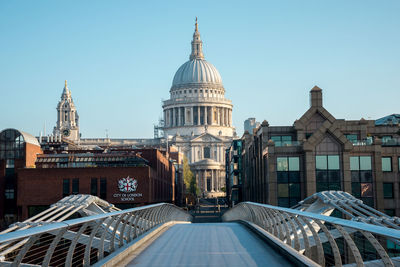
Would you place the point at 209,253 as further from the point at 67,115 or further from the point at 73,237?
the point at 67,115

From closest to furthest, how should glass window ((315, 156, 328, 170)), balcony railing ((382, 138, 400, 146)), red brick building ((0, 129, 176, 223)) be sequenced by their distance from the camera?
glass window ((315, 156, 328, 170)) → balcony railing ((382, 138, 400, 146)) → red brick building ((0, 129, 176, 223))

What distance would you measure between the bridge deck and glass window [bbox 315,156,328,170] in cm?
2619

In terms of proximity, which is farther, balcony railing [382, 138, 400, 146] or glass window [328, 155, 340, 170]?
balcony railing [382, 138, 400, 146]

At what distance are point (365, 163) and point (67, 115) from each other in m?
126

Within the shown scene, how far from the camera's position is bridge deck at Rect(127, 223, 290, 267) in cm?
1298

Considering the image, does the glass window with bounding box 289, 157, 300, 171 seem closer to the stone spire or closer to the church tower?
the church tower

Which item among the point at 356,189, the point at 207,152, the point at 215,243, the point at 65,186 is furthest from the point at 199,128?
the point at 215,243

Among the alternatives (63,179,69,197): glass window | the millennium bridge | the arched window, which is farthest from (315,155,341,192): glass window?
the arched window

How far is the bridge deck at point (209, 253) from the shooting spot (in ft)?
42.6

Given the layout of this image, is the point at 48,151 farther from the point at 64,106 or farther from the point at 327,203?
the point at 64,106

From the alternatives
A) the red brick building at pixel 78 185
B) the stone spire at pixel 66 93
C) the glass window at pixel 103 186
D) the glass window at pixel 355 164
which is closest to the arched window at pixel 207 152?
the stone spire at pixel 66 93

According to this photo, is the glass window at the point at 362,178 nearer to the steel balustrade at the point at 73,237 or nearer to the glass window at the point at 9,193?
the steel balustrade at the point at 73,237

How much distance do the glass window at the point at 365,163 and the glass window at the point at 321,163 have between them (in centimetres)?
276

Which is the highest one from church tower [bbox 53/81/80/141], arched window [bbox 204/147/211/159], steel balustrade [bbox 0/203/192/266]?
church tower [bbox 53/81/80/141]
